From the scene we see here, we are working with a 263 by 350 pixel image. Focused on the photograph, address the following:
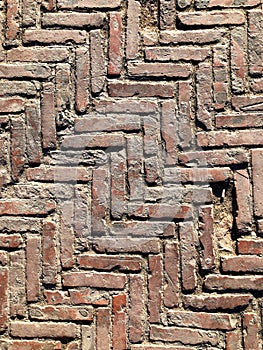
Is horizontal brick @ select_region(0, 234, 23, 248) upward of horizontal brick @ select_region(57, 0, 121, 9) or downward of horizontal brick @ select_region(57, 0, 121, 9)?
downward

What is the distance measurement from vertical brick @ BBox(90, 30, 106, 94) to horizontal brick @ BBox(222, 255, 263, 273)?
1094 millimetres

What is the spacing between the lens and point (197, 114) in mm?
2537

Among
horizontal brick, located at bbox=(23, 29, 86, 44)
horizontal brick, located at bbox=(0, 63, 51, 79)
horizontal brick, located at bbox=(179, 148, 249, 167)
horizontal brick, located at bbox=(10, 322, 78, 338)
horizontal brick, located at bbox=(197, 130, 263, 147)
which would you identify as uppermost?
horizontal brick, located at bbox=(23, 29, 86, 44)

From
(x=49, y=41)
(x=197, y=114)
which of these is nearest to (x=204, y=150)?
(x=197, y=114)

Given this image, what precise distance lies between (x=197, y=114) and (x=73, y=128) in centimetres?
64

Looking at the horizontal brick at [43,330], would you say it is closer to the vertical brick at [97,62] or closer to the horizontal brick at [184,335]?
the horizontal brick at [184,335]

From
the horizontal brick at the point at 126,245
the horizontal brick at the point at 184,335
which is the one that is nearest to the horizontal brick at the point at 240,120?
the horizontal brick at the point at 126,245

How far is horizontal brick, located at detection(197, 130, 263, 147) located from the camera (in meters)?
2.51

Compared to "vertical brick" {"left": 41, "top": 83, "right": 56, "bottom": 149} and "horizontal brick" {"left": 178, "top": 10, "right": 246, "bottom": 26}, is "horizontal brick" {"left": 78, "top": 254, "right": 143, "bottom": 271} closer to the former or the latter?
"vertical brick" {"left": 41, "top": 83, "right": 56, "bottom": 149}

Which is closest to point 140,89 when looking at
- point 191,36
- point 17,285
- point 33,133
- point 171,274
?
point 191,36

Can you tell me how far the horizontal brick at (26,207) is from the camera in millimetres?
2539

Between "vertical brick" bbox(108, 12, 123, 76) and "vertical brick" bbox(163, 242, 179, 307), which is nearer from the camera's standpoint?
"vertical brick" bbox(163, 242, 179, 307)

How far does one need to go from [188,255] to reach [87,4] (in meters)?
1.41

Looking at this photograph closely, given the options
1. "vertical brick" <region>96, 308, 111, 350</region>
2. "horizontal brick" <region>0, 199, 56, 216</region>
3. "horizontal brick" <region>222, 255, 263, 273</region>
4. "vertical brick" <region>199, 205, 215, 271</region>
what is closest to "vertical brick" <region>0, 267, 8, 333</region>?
"horizontal brick" <region>0, 199, 56, 216</region>
